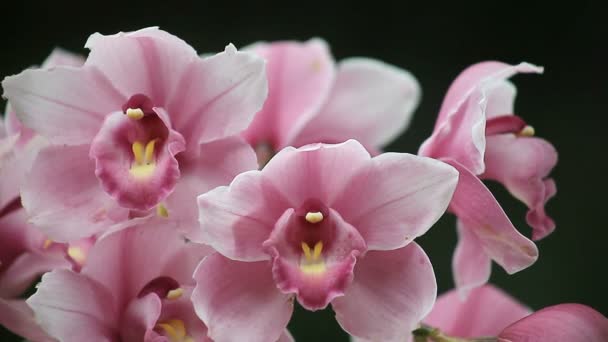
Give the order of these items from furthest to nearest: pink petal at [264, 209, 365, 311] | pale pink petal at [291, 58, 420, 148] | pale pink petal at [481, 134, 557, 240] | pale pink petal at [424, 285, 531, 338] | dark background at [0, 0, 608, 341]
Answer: dark background at [0, 0, 608, 341], pale pink petal at [291, 58, 420, 148], pale pink petal at [424, 285, 531, 338], pale pink petal at [481, 134, 557, 240], pink petal at [264, 209, 365, 311]

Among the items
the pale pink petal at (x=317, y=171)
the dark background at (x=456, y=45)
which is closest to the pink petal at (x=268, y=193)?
the pale pink petal at (x=317, y=171)

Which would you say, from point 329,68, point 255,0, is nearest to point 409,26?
point 255,0

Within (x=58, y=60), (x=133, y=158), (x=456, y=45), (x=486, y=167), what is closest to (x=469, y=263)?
(x=486, y=167)

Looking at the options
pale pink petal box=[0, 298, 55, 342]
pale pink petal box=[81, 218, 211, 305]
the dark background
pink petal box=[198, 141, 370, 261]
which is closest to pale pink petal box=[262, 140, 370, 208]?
pink petal box=[198, 141, 370, 261]

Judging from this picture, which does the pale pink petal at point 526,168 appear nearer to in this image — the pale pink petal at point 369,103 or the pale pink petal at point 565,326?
the pale pink petal at point 565,326

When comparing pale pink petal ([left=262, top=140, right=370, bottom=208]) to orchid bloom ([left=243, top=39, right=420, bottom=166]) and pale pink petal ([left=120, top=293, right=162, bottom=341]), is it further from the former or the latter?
orchid bloom ([left=243, top=39, right=420, bottom=166])

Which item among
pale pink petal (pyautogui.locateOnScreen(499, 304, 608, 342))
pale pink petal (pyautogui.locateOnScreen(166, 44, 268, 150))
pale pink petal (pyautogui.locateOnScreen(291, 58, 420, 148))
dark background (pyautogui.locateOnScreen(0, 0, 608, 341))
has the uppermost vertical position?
pale pink petal (pyautogui.locateOnScreen(166, 44, 268, 150))
